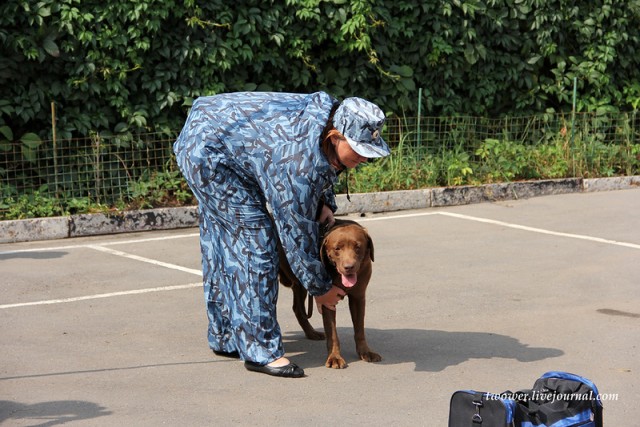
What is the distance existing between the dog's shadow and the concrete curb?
13.4 feet

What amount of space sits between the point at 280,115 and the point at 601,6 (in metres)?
10.3

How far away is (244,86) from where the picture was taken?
→ 11977mm

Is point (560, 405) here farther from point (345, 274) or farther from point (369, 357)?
point (369, 357)

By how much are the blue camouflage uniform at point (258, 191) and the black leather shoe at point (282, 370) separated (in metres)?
0.05

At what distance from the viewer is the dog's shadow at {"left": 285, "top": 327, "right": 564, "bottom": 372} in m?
5.81

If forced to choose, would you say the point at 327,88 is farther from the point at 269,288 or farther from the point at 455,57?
the point at 269,288

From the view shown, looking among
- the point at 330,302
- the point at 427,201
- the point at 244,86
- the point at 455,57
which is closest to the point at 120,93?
the point at 244,86

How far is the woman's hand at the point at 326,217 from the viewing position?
218 inches

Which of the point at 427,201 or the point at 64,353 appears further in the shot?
the point at 427,201

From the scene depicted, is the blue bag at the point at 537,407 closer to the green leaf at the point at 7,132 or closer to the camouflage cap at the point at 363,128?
the camouflage cap at the point at 363,128

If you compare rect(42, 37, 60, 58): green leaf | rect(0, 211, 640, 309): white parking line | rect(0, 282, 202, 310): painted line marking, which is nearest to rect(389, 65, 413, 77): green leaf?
rect(0, 211, 640, 309): white parking line

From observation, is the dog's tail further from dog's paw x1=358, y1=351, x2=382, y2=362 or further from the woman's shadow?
the woman's shadow

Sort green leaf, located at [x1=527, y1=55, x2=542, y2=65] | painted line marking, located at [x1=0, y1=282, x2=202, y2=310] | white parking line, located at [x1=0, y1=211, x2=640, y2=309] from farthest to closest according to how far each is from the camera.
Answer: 1. green leaf, located at [x1=527, y1=55, x2=542, y2=65]
2. white parking line, located at [x1=0, y1=211, x2=640, y2=309]
3. painted line marking, located at [x1=0, y1=282, x2=202, y2=310]

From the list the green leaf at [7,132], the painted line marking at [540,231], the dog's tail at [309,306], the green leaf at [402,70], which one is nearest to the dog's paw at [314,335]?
the dog's tail at [309,306]
